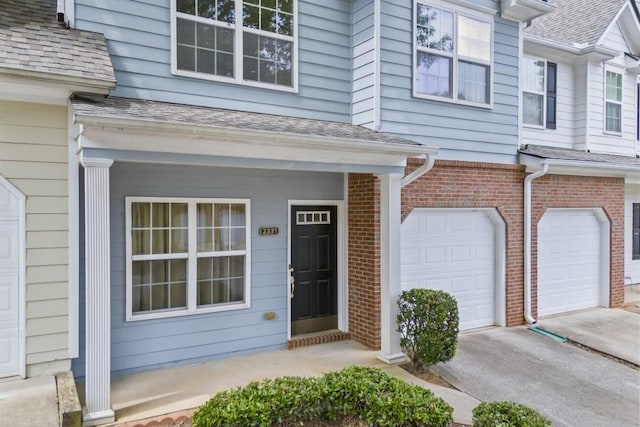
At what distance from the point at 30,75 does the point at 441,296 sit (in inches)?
222

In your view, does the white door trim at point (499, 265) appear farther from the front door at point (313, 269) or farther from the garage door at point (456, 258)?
the front door at point (313, 269)

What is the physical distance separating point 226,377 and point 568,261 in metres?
7.75

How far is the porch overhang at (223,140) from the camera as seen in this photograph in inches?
176

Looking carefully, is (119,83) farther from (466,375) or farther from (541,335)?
(541,335)

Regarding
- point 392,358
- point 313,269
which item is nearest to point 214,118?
point 313,269

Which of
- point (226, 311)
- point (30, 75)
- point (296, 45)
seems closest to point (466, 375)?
point (226, 311)

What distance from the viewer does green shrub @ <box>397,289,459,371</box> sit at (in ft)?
19.7

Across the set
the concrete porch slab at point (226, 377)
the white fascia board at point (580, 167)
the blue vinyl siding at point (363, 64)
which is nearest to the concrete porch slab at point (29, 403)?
the concrete porch slab at point (226, 377)

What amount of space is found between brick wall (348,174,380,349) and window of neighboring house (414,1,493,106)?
1.88 m

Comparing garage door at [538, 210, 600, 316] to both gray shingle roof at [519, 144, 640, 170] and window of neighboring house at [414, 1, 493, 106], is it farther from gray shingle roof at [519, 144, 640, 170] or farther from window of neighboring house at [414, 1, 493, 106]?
window of neighboring house at [414, 1, 493, 106]

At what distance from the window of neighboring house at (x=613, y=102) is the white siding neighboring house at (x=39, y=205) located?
35.7 feet

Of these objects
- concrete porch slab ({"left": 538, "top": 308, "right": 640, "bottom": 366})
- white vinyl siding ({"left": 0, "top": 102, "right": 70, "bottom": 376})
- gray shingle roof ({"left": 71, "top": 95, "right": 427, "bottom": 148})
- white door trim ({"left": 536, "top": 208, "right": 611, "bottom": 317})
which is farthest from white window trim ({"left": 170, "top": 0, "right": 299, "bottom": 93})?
white door trim ({"left": 536, "top": 208, "right": 611, "bottom": 317})

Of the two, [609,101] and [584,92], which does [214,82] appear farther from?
[609,101]

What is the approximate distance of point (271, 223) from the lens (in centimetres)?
687
